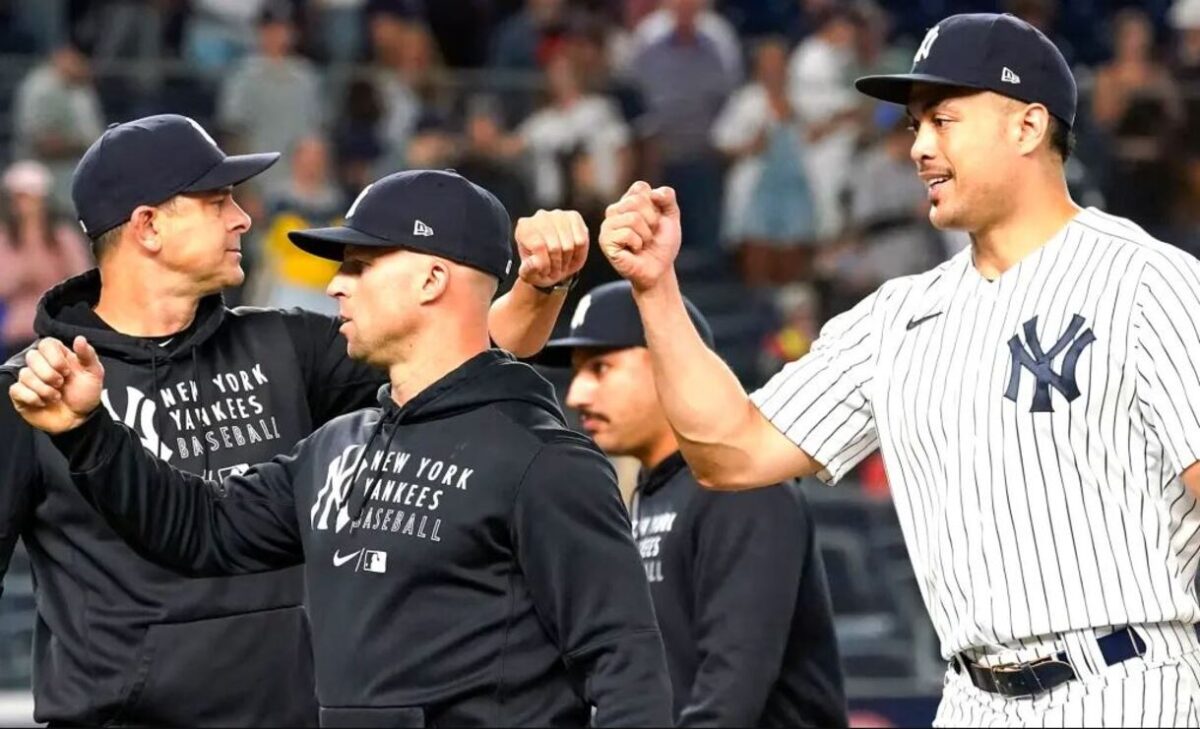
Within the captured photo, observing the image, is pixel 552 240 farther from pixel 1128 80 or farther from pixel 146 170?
pixel 1128 80

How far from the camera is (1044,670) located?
3793 mm

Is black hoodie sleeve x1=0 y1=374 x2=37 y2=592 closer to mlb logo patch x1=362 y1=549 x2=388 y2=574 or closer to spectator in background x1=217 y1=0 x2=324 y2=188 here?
mlb logo patch x1=362 y1=549 x2=388 y2=574

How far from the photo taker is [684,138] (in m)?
13.4

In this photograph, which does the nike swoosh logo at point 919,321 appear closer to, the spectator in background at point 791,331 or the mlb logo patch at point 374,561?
the mlb logo patch at point 374,561

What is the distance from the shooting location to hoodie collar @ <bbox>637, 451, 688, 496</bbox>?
5.37 metres

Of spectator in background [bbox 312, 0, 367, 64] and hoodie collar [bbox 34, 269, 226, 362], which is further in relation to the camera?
spectator in background [bbox 312, 0, 367, 64]

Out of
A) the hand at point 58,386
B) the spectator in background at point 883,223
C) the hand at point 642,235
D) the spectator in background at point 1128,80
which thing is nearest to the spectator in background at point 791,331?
the spectator in background at point 883,223

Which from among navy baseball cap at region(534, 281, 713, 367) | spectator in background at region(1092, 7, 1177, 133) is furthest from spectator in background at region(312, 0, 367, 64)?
navy baseball cap at region(534, 281, 713, 367)

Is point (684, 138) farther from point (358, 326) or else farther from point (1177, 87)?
point (358, 326)

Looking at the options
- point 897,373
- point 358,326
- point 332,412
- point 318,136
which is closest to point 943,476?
point 897,373

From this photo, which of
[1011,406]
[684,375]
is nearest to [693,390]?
[684,375]

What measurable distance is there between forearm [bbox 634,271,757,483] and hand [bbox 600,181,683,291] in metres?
0.05

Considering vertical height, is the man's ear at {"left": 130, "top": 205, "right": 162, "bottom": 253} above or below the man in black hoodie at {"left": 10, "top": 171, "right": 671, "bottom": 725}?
above

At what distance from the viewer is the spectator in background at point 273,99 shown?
12.6 metres
